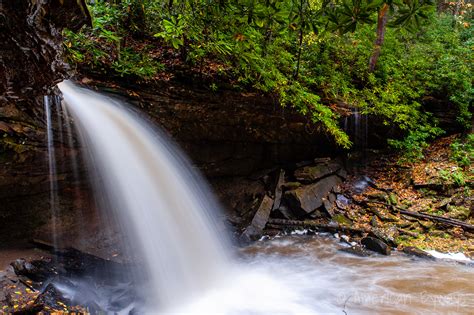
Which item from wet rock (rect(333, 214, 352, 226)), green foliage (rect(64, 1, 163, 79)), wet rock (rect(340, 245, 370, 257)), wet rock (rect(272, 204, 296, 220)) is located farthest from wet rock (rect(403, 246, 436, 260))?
green foliage (rect(64, 1, 163, 79))

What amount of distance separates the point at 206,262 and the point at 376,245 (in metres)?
3.81

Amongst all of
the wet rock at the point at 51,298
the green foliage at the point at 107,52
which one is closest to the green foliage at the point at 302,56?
the green foliage at the point at 107,52

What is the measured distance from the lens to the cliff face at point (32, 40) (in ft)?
7.80

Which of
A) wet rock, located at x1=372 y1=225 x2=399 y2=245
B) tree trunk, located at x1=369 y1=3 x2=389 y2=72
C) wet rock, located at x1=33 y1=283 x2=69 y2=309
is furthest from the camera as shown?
tree trunk, located at x1=369 y1=3 x2=389 y2=72

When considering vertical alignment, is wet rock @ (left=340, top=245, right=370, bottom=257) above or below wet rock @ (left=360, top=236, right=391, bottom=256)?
below

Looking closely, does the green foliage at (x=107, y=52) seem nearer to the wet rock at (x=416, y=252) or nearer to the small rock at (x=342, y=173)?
the small rock at (x=342, y=173)

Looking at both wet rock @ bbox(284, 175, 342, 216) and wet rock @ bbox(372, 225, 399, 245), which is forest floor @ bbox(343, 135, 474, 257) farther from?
wet rock @ bbox(284, 175, 342, 216)

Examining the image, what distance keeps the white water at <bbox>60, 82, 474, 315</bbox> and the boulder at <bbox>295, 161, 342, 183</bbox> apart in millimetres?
1968

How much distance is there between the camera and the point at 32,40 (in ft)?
8.68

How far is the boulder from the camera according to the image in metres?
8.95

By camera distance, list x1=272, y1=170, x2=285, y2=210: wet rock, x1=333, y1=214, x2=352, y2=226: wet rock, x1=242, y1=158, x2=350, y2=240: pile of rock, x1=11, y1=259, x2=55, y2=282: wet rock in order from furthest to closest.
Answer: x1=272, y1=170, x2=285, y2=210: wet rock, x1=333, y1=214, x2=352, y2=226: wet rock, x1=242, y1=158, x2=350, y2=240: pile of rock, x1=11, y1=259, x2=55, y2=282: wet rock

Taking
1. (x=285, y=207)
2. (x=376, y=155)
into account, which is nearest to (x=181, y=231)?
(x=285, y=207)

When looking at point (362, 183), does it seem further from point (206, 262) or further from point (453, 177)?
point (206, 262)

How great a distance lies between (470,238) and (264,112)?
19.0ft
